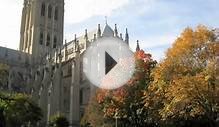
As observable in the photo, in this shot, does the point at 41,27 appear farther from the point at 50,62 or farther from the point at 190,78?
the point at 190,78

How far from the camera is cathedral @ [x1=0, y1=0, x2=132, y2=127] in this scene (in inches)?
2953

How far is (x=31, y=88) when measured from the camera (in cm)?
9512

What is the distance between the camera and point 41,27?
107375 mm

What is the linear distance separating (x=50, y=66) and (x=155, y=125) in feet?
150

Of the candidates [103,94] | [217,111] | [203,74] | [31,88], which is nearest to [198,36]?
[203,74]

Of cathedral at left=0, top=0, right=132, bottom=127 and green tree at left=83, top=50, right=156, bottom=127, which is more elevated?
cathedral at left=0, top=0, right=132, bottom=127

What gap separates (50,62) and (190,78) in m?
57.1
